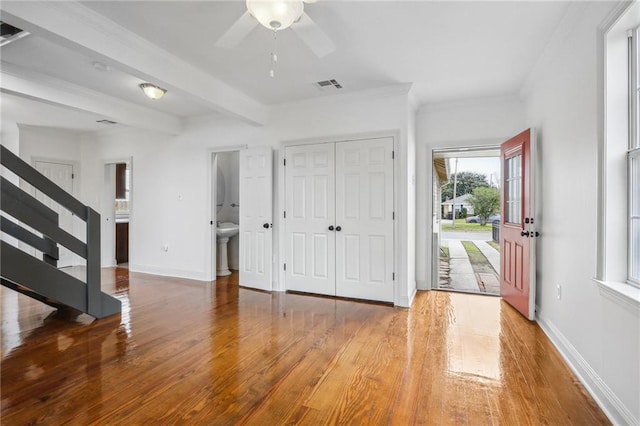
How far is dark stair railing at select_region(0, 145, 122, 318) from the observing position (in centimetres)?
269

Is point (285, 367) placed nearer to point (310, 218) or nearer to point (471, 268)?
point (310, 218)

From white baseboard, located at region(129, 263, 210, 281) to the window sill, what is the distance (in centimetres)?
483

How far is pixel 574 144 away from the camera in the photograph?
237 cm

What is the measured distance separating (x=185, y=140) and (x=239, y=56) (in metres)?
2.71

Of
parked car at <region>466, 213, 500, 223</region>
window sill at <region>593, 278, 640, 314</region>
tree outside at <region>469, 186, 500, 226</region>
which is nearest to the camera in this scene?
window sill at <region>593, 278, 640, 314</region>

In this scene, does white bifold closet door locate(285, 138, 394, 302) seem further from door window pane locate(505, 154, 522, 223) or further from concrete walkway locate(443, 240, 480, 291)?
concrete walkway locate(443, 240, 480, 291)

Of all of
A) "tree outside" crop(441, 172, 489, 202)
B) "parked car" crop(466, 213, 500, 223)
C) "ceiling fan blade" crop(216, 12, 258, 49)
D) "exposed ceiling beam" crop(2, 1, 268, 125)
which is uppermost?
"exposed ceiling beam" crop(2, 1, 268, 125)

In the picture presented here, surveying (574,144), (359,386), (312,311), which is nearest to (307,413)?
(359,386)

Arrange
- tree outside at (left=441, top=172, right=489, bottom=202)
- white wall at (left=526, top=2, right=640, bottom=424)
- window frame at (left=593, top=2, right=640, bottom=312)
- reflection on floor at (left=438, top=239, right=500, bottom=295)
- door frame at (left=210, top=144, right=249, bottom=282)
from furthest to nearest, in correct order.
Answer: tree outside at (left=441, top=172, right=489, bottom=202) → door frame at (left=210, top=144, right=249, bottom=282) → reflection on floor at (left=438, top=239, right=500, bottom=295) → window frame at (left=593, top=2, right=640, bottom=312) → white wall at (left=526, top=2, right=640, bottom=424)

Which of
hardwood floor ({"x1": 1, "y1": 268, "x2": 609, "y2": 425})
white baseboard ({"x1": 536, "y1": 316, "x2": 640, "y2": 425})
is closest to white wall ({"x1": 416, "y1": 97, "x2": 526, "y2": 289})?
hardwood floor ({"x1": 1, "y1": 268, "x2": 609, "y2": 425})

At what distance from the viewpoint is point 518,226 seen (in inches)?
→ 140

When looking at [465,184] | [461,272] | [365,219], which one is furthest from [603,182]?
[465,184]

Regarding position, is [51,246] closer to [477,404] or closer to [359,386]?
[359,386]

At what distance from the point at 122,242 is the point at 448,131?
264 inches
